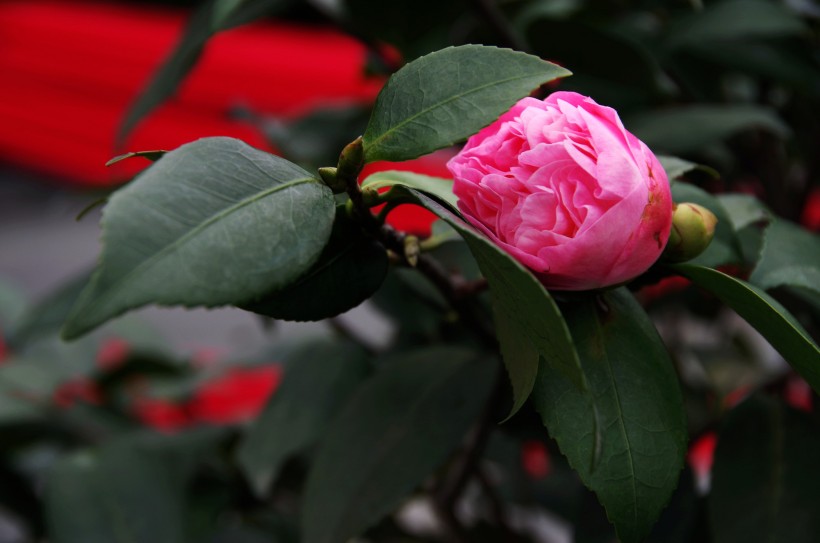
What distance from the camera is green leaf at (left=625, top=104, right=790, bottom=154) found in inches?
20.3

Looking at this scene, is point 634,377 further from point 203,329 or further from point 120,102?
point 120,102

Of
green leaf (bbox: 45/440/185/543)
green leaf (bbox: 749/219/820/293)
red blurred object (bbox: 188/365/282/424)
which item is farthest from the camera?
red blurred object (bbox: 188/365/282/424)

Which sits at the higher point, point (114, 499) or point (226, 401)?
point (114, 499)

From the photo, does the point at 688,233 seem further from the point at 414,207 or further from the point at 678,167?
the point at 414,207

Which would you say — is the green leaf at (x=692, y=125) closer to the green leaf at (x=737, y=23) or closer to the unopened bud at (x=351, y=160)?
the green leaf at (x=737, y=23)

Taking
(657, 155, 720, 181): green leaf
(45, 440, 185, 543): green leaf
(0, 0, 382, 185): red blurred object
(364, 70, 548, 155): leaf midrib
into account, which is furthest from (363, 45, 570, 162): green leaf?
(0, 0, 382, 185): red blurred object

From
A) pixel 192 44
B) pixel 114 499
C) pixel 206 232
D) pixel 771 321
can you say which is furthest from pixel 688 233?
pixel 114 499

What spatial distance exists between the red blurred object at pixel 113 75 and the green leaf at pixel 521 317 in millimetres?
2405

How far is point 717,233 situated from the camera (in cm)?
38

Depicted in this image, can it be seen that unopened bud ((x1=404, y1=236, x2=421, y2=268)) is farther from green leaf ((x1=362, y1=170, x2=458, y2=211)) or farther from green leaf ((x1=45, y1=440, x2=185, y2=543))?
green leaf ((x1=45, y1=440, x2=185, y2=543))

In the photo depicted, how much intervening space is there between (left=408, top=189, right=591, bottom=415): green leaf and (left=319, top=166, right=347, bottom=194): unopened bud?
0.09 feet

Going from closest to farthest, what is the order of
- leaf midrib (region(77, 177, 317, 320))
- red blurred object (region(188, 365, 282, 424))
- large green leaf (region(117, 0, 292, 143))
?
leaf midrib (region(77, 177, 317, 320)) → large green leaf (region(117, 0, 292, 143)) → red blurred object (region(188, 365, 282, 424))

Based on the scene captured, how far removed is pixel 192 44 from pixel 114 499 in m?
0.30

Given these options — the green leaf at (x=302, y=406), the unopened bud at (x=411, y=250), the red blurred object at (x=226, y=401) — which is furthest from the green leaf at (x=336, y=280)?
the red blurred object at (x=226, y=401)
